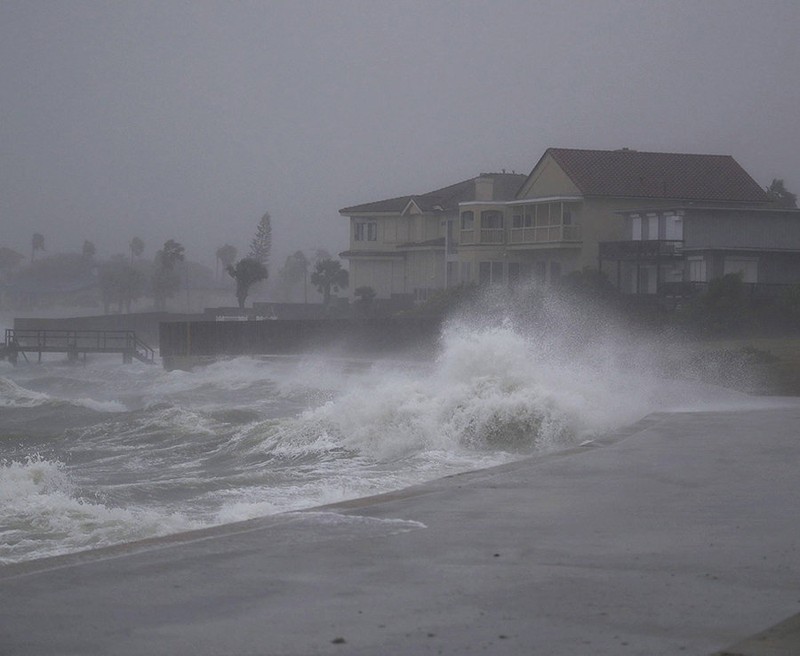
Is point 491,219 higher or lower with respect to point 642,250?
higher

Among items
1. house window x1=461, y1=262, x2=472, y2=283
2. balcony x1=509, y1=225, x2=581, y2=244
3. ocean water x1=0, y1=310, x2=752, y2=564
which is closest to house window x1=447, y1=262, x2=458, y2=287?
house window x1=461, y1=262, x2=472, y2=283

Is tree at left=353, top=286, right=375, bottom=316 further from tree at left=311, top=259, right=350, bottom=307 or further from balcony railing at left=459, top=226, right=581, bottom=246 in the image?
tree at left=311, top=259, right=350, bottom=307

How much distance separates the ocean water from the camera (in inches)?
456

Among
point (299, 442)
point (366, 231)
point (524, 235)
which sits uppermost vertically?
point (366, 231)

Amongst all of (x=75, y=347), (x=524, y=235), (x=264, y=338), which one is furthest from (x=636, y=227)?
(x=75, y=347)

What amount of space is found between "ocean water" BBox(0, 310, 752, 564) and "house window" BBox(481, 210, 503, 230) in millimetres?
29532

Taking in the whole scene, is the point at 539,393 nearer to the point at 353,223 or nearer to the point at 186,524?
the point at 186,524

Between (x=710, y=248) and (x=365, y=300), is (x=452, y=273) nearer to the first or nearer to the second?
(x=365, y=300)

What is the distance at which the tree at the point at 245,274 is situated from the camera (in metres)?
87.1

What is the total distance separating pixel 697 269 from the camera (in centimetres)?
5078

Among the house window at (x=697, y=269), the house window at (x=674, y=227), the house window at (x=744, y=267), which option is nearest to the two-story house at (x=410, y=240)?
the house window at (x=674, y=227)

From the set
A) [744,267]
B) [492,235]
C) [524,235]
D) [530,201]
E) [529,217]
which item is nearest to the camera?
[744,267]

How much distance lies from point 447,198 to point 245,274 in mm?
21440

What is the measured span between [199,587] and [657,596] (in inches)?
101
